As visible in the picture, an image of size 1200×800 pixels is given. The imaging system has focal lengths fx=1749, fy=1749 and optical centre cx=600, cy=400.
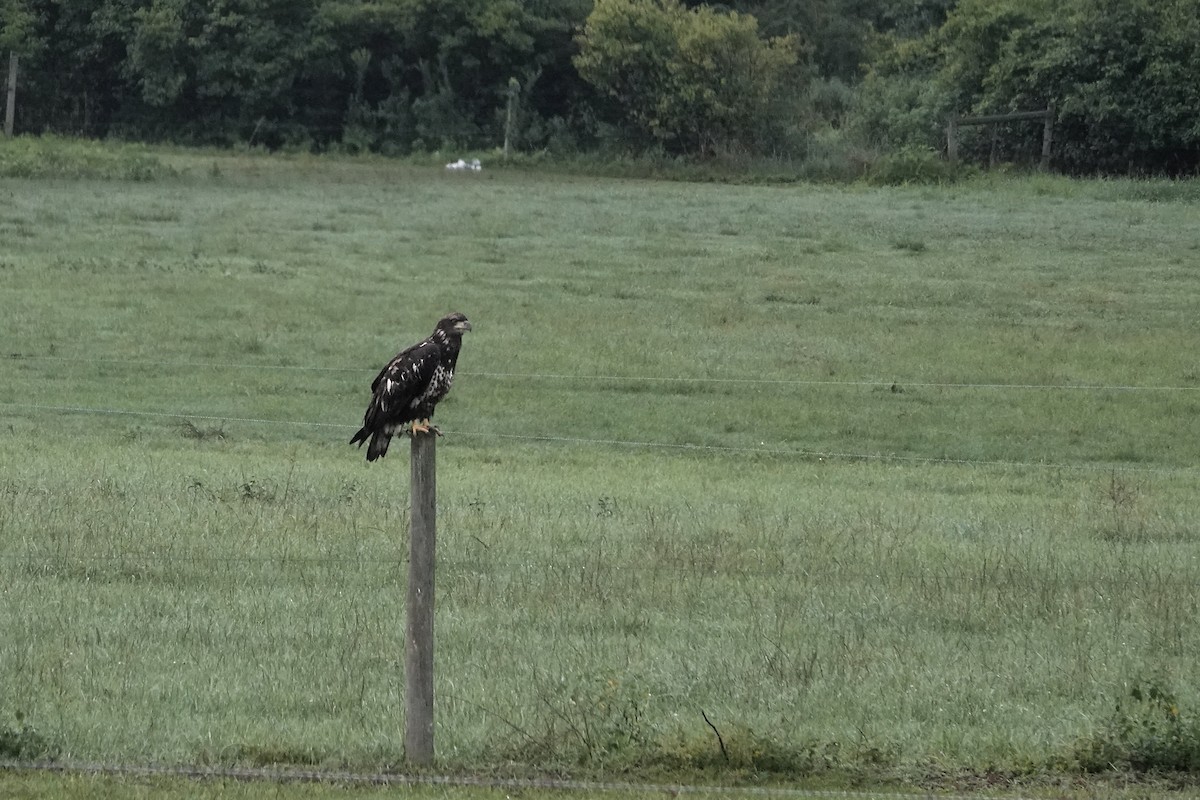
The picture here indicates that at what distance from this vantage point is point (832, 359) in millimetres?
23922

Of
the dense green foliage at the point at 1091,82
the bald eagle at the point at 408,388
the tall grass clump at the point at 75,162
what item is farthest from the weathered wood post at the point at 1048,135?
the bald eagle at the point at 408,388

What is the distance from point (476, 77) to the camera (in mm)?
63938

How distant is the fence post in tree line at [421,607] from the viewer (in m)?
7.00

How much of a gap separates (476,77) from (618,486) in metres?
49.8

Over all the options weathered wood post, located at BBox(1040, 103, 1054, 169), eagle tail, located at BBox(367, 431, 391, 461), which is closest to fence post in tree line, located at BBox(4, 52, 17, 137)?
weathered wood post, located at BBox(1040, 103, 1054, 169)

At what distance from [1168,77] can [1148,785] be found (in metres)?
42.1

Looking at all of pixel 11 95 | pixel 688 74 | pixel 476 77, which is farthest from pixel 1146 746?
pixel 476 77

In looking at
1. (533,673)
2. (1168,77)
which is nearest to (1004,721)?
(533,673)

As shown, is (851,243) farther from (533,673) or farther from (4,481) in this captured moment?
(533,673)

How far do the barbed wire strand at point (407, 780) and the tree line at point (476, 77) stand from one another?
151ft

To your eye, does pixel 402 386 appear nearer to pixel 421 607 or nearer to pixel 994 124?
pixel 421 607

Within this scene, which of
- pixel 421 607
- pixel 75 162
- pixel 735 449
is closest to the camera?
pixel 421 607

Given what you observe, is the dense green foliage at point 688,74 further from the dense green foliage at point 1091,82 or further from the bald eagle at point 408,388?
the bald eagle at point 408,388

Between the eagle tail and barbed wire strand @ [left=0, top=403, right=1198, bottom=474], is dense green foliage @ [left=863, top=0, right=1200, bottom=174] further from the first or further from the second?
the eagle tail
